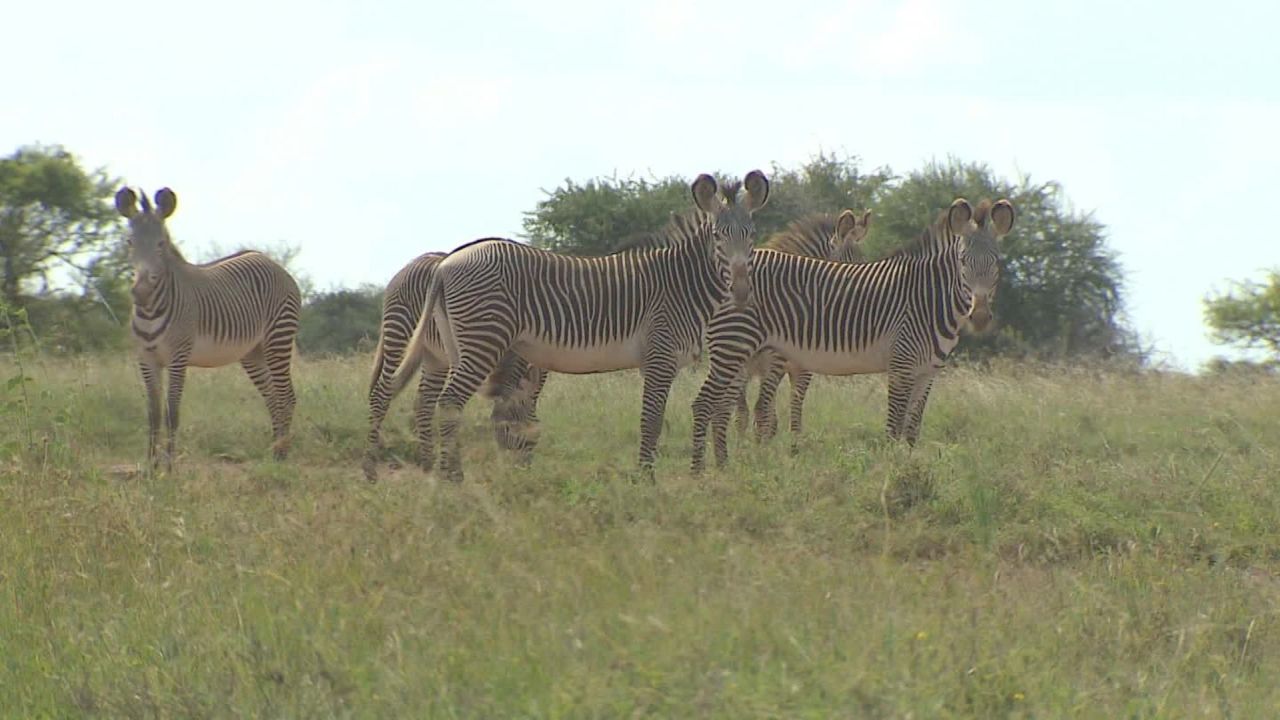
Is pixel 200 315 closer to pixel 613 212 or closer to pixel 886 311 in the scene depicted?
pixel 886 311

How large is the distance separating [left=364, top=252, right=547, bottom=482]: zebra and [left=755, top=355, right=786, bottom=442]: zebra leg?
7.11 ft

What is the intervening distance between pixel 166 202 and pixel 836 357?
4.97 m

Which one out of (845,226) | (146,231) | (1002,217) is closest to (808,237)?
(845,226)

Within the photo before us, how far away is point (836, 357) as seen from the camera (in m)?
11.5

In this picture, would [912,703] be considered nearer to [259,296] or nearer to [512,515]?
[512,515]

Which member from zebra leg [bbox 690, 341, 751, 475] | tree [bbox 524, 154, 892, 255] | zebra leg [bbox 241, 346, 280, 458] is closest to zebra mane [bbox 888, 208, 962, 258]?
zebra leg [bbox 690, 341, 751, 475]

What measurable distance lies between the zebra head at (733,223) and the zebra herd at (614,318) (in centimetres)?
1

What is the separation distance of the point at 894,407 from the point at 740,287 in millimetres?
1682

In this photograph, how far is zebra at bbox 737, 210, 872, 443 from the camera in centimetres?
1227

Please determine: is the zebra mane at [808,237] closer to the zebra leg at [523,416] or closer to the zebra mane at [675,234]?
the zebra mane at [675,234]

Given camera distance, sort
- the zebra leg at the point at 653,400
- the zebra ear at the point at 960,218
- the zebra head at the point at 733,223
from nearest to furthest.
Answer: the zebra leg at the point at 653,400
the zebra head at the point at 733,223
the zebra ear at the point at 960,218

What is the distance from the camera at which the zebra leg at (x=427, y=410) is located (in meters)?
9.83

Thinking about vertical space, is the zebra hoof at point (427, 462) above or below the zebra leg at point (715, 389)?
below

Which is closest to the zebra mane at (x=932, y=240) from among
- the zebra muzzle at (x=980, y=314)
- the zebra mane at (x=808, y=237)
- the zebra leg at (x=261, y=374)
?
the zebra muzzle at (x=980, y=314)
